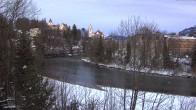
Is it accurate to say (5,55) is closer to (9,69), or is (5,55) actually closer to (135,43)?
(9,69)

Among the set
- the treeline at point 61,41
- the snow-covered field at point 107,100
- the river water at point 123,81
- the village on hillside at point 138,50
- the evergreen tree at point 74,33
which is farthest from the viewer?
the evergreen tree at point 74,33

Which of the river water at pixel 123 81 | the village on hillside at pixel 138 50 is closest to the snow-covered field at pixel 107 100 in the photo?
the river water at pixel 123 81

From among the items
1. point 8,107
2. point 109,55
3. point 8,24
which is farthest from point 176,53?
point 8,107

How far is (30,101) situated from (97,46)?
48.0 metres

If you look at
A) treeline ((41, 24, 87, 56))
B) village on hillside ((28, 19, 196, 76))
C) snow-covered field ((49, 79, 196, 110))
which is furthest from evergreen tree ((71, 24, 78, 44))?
snow-covered field ((49, 79, 196, 110))

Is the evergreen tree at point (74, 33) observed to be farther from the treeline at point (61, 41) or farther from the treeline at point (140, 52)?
the treeline at point (140, 52)

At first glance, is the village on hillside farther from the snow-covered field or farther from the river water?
the snow-covered field

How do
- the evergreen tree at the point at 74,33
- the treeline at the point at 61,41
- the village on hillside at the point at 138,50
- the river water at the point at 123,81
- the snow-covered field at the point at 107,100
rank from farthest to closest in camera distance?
the evergreen tree at the point at 74,33, the treeline at the point at 61,41, the river water at the point at 123,81, the village on hillside at the point at 138,50, the snow-covered field at the point at 107,100

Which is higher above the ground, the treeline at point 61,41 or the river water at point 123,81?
the treeline at point 61,41

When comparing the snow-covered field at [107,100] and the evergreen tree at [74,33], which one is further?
the evergreen tree at [74,33]

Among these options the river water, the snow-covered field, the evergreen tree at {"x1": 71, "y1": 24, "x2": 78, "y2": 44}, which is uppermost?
the evergreen tree at {"x1": 71, "y1": 24, "x2": 78, "y2": 44}

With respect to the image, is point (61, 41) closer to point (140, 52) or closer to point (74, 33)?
point (74, 33)

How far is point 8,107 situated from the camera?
1030 cm

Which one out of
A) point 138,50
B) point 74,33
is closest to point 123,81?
point 138,50
